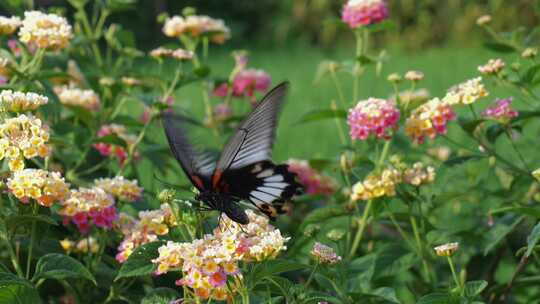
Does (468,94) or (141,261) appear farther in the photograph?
(468,94)

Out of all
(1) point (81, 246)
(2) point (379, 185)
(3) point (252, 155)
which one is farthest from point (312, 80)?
(3) point (252, 155)

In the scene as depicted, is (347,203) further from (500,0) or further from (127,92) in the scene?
(500,0)

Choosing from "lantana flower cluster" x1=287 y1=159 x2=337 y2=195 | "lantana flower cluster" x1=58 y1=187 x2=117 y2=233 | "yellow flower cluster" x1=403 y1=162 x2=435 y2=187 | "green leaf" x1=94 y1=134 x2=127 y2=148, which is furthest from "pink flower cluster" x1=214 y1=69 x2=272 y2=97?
"lantana flower cluster" x1=58 y1=187 x2=117 y2=233

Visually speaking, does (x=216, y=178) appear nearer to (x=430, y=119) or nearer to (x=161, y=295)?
(x=161, y=295)

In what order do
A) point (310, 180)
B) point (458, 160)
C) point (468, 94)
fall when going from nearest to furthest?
point (468, 94) < point (458, 160) < point (310, 180)

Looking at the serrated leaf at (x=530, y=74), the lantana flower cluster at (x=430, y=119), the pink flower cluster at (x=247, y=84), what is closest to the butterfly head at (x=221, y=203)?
the lantana flower cluster at (x=430, y=119)

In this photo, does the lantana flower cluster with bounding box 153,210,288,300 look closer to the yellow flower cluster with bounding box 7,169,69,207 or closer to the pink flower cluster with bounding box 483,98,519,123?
the yellow flower cluster with bounding box 7,169,69,207
